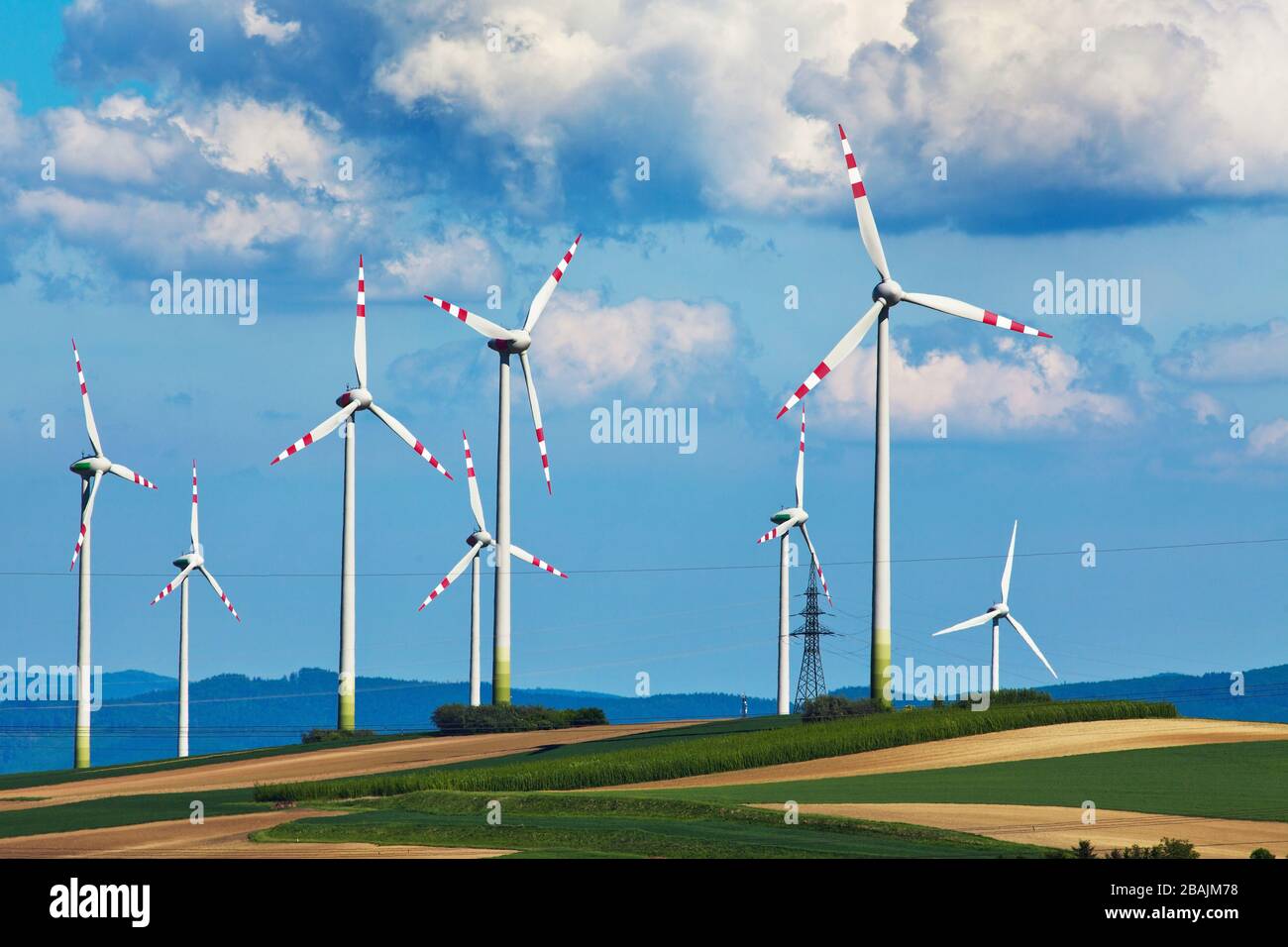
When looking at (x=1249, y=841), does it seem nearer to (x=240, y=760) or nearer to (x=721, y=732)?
(x=721, y=732)

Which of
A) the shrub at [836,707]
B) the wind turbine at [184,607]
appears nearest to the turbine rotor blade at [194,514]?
the wind turbine at [184,607]

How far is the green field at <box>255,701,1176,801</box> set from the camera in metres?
78.9

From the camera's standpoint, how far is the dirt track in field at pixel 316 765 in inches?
3693

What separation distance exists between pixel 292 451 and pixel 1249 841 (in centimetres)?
8073

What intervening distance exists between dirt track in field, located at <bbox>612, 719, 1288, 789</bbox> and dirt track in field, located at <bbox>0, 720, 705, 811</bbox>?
69.7ft

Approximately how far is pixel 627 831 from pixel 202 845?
13.5 m

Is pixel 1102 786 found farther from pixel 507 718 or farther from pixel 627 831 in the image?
pixel 507 718

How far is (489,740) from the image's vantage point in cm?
11525

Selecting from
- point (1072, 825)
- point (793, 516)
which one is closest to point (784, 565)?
point (793, 516)

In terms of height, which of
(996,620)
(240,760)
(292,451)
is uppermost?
(292,451)

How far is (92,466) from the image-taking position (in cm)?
14425

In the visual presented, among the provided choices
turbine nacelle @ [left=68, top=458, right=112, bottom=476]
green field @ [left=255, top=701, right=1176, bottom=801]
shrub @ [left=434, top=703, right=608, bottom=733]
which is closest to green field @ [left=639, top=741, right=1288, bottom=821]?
green field @ [left=255, top=701, right=1176, bottom=801]
